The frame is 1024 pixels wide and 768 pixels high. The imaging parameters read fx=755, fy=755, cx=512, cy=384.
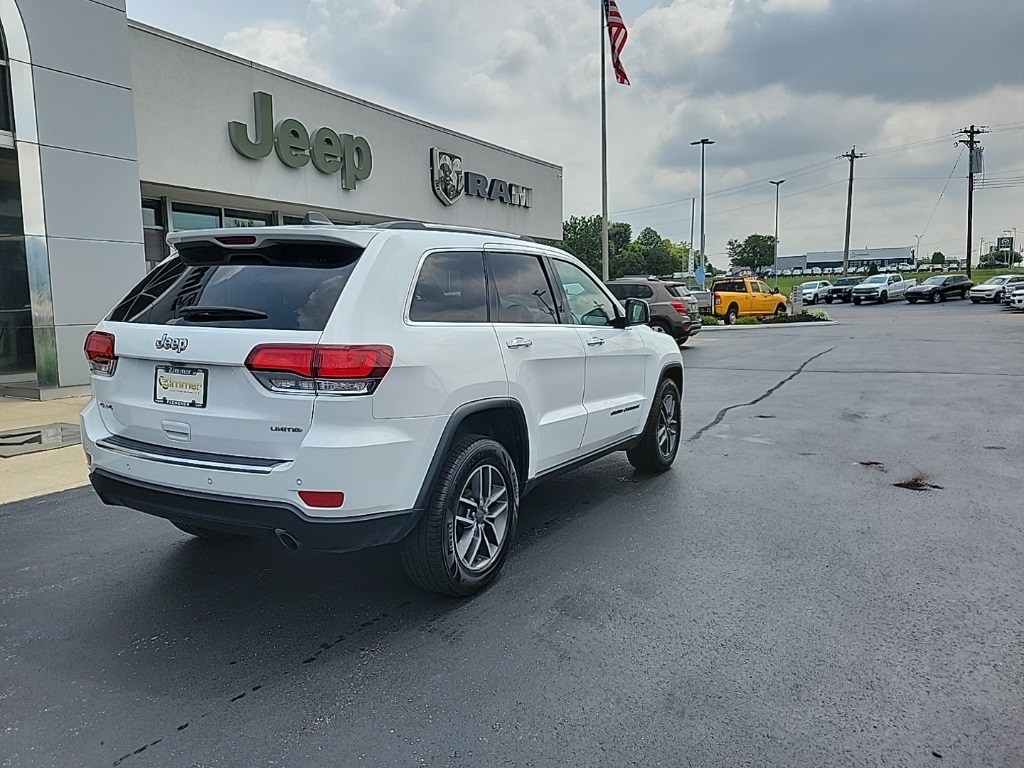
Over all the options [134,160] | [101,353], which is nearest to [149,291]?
[101,353]

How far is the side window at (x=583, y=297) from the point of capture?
202 inches

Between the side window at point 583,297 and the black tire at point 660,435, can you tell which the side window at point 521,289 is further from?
the black tire at point 660,435

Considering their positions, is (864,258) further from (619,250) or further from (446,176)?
(446,176)

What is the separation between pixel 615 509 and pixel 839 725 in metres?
2.77

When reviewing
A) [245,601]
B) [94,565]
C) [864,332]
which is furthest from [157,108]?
[864,332]

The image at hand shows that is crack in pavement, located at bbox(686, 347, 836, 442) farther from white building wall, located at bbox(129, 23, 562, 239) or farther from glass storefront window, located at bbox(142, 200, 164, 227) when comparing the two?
glass storefront window, located at bbox(142, 200, 164, 227)

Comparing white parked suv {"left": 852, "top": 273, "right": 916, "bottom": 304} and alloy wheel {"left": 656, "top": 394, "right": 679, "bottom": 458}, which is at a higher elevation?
white parked suv {"left": 852, "top": 273, "right": 916, "bottom": 304}

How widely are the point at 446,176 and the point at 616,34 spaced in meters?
6.49

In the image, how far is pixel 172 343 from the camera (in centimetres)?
349

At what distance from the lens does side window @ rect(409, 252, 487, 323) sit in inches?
146

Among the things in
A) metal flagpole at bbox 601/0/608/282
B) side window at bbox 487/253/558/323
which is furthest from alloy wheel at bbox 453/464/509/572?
metal flagpole at bbox 601/0/608/282

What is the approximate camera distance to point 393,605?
12.6 feet

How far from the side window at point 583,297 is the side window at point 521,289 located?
262 millimetres

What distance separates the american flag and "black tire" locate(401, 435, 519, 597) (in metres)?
20.8
